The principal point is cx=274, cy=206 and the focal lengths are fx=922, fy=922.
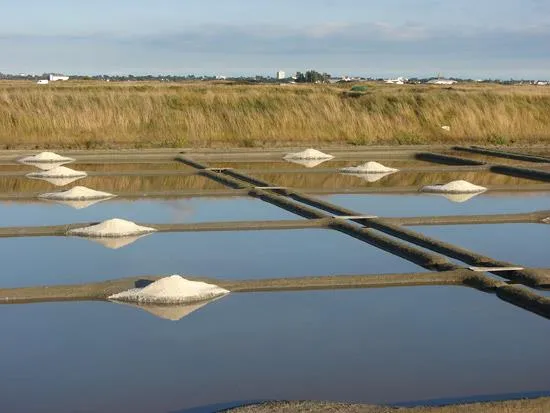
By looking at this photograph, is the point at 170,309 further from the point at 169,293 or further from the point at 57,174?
the point at 57,174

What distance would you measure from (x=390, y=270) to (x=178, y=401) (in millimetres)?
2060

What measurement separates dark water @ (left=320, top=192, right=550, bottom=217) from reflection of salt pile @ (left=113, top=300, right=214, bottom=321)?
295 cm

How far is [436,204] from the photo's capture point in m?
Result: 7.10

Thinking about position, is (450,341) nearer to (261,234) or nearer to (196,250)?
(196,250)

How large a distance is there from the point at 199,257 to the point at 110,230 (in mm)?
799

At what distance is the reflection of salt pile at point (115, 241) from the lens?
5180 mm

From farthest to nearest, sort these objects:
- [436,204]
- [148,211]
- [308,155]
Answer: [308,155], [436,204], [148,211]

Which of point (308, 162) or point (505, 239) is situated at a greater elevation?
point (308, 162)

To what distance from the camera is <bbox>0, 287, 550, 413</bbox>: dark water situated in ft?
9.25

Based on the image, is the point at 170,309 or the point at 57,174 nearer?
the point at 170,309

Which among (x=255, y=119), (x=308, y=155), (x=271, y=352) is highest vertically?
(x=255, y=119)

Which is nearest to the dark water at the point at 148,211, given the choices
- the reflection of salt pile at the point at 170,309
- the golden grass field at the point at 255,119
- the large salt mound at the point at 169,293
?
the large salt mound at the point at 169,293

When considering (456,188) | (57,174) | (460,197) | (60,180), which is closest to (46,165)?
(57,174)

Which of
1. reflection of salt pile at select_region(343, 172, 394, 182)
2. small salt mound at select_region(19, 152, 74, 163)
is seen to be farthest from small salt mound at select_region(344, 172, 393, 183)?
small salt mound at select_region(19, 152, 74, 163)
